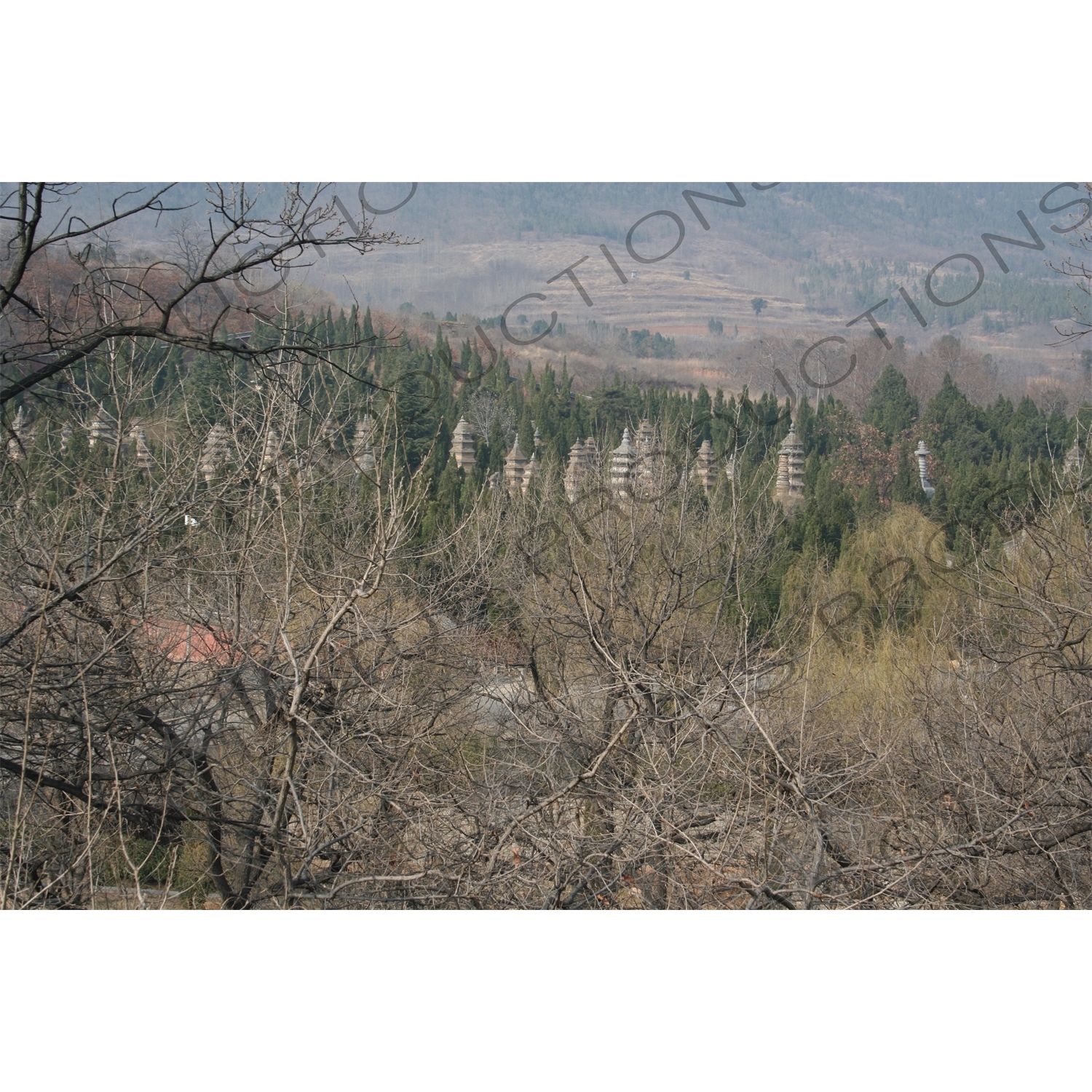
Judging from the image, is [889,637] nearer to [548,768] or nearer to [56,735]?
[548,768]

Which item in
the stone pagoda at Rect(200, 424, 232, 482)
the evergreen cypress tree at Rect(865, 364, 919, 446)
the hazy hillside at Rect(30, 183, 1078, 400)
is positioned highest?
the hazy hillside at Rect(30, 183, 1078, 400)

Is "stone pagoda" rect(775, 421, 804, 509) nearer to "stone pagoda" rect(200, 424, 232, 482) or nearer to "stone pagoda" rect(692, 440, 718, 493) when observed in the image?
"stone pagoda" rect(692, 440, 718, 493)

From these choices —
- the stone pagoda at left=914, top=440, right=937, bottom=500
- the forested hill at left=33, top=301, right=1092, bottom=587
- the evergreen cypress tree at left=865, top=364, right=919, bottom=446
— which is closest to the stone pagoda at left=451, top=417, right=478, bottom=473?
the forested hill at left=33, top=301, right=1092, bottom=587

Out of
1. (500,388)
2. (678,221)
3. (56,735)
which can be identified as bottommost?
(56,735)

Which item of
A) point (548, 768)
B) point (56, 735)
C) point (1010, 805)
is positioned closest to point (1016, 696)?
point (1010, 805)

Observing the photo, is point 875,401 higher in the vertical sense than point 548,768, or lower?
higher

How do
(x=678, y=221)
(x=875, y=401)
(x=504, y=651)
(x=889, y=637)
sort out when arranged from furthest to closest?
(x=875, y=401) → (x=678, y=221) → (x=889, y=637) → (x=504, y=651)

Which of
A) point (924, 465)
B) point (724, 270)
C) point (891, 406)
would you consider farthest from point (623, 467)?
point (724, 270)

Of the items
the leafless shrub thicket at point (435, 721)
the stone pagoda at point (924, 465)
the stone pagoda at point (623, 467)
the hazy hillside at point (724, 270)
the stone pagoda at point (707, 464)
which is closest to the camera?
the leafless shrub thicket at point (435, 721)

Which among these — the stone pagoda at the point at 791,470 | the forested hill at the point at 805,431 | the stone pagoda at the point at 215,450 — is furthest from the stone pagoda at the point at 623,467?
the stone pagoda at the point at 791,470

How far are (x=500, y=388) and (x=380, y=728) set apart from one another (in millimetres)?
25196

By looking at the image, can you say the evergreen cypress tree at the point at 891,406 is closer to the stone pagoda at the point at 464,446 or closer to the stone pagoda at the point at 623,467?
the stone pagoda at the point at 464,446

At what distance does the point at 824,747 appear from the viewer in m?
9.52

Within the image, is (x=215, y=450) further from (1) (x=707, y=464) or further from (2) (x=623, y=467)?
(1) (x=707, y=464)
